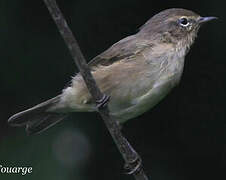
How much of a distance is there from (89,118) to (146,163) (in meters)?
Answer: 0.75

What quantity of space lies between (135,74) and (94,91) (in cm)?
111

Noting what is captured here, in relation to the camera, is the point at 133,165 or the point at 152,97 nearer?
the point at 133,165

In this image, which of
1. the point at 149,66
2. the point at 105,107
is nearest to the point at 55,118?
the point at 149,66

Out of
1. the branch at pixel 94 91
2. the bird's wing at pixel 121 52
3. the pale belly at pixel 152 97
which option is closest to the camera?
the branch at pixel 94 91

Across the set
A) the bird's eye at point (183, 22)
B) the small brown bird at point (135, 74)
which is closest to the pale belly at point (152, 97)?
the small brown bird at point (135, 74)

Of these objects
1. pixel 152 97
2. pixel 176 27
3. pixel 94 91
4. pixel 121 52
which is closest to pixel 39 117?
pixel 121 52

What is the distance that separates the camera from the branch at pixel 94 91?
292cm

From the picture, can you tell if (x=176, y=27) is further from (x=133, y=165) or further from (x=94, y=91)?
(x=94, y=91)

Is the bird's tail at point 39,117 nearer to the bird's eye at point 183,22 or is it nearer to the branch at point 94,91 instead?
the branch at point 94,91

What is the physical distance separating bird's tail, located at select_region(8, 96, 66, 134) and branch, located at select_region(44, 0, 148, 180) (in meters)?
1.04

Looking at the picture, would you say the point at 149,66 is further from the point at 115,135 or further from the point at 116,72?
the point at 115,135

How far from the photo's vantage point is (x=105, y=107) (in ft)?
11.2

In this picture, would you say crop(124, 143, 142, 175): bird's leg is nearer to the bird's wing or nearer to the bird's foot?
the bird's foot

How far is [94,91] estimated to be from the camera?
3244mm
